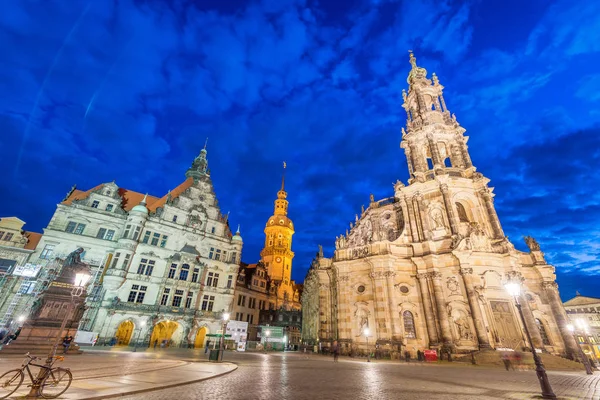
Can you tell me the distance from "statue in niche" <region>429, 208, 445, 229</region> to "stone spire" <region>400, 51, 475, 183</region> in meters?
4.36

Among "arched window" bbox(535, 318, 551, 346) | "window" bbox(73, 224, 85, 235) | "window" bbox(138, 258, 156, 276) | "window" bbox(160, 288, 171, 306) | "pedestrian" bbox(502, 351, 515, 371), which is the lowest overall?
"pedestrian" bbox(502, 351, 515, 371)

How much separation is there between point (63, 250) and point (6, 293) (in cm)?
560

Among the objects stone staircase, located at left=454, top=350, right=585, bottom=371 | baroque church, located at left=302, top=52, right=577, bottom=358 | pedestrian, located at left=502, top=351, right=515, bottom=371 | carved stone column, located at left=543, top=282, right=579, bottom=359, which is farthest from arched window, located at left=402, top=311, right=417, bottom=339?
carved stone column, located at left=543, top=282, right=579, bottom=359

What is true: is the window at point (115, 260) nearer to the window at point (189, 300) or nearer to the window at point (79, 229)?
the window at point (79, 229)

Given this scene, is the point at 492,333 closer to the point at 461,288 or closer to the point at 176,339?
the point at 461,288

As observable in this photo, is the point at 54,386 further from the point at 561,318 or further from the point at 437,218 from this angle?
the point at 561,318

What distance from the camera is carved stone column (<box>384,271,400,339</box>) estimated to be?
1059 inches

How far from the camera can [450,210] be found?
1233 inches

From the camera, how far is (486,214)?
105 feet

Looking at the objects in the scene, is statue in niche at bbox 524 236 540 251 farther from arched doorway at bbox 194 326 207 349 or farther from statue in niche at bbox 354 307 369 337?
arched doorway at bbox 194 326 207 349

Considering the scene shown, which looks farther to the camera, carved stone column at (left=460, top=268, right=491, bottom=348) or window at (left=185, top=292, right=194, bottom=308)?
window at (left=185, top=292, right=194, bottom=308)

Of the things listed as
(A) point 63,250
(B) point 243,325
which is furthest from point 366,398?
(A) point 63,250

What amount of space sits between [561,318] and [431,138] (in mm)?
24171

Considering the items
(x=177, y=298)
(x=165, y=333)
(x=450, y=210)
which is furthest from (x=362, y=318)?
(x=165, y=333)
